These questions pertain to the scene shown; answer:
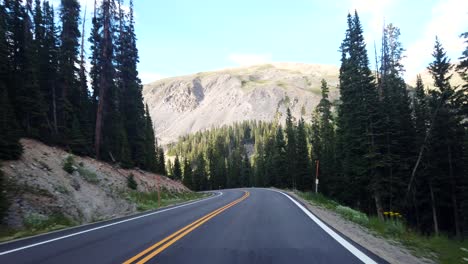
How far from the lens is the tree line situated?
2734 cm

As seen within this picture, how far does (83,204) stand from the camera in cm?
1905

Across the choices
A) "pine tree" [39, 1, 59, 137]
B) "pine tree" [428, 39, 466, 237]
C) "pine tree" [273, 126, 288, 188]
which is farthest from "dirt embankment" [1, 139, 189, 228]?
"pine tree" [273, 126, 288, 188]

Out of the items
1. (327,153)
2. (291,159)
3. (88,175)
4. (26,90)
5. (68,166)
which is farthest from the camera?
(291,159)

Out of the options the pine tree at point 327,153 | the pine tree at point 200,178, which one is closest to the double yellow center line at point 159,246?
the pine tree at point 327,153

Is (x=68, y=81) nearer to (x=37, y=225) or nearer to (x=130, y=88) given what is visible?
(x=130, y=88)

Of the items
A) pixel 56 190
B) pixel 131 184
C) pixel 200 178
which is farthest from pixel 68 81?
pixel 200 178

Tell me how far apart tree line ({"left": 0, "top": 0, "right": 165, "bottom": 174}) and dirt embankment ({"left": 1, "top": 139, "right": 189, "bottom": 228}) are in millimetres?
1713

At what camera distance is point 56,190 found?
17.9 m

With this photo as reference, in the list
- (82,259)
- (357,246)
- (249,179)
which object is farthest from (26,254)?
(249,179)

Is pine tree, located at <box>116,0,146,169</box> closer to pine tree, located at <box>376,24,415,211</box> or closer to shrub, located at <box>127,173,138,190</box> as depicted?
shrub, located at <box>127,173,138,190</box>

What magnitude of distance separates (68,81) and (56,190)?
65.5 feet

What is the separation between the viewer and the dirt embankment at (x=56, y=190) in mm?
14711

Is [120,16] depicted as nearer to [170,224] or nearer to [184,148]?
[170,224]

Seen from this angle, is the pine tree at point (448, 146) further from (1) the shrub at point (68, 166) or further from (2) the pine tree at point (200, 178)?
(2) the pine tree at point (200, 178)
